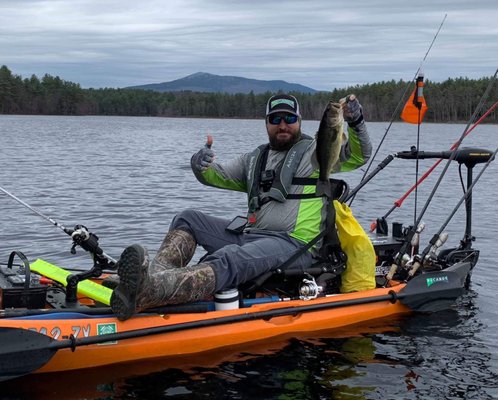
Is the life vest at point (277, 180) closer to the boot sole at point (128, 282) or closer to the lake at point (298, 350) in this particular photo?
the lake at point (298, 350)

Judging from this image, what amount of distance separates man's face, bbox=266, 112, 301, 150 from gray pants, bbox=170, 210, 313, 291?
0.96 meters

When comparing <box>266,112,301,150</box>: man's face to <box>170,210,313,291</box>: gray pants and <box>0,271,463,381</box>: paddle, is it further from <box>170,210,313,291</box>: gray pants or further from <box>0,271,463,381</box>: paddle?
<box>0,271,463,381</box>: paddle

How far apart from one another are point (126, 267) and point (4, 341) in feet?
3.68

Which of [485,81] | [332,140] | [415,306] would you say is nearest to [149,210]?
[415,306]

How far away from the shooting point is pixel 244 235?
24.9 feet

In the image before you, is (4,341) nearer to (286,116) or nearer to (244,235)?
(244,235)

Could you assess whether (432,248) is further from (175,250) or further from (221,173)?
(175,250)

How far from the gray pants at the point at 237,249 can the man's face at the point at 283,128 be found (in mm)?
963

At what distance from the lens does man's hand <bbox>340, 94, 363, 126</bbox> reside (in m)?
6.96

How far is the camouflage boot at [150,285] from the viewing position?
20.2 feet

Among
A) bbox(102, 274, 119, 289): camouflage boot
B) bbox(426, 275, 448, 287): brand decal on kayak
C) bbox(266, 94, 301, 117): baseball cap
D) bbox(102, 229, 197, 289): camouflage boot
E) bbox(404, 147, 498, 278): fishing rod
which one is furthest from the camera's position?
bbox(404, 147, 498, 278): fishing rod

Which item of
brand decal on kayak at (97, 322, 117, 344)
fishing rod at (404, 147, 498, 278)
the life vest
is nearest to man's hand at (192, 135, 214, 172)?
the life vest

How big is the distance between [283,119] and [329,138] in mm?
1129

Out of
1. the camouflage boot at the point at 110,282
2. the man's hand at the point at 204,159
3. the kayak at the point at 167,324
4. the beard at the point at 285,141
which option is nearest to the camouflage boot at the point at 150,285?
the kayak at the point at 167,324
